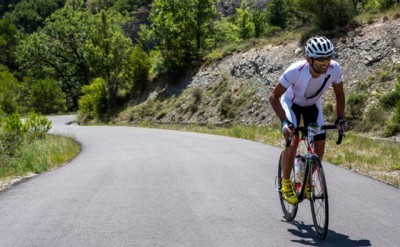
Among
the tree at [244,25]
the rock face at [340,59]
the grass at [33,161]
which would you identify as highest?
the tree at [244,25]

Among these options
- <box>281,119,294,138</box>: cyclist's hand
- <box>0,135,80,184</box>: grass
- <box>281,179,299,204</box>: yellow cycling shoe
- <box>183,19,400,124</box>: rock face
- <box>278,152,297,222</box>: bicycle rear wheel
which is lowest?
<box>0,135,80,184</box>: grass

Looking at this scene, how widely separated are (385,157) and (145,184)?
623 centimetres

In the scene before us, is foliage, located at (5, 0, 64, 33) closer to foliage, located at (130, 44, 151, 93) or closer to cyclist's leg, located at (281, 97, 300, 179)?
foliage, located at (130, 44, 151, 93)

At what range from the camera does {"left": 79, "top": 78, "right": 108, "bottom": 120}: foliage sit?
4792cm

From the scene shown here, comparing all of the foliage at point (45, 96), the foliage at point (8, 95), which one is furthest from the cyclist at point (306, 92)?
the foliage at point (45, 96)

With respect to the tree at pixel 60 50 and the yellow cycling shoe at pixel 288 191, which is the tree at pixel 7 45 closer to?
the tree at pixel 60 50

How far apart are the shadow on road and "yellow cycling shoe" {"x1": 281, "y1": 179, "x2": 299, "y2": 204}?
A: 362mm

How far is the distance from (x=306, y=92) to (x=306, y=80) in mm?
210

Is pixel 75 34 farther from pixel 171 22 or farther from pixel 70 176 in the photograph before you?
pixel 70 176

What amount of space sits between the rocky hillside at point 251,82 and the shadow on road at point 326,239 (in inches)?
684

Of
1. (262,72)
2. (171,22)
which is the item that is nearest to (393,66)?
(262,72)

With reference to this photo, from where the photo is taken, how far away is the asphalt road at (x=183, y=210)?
200 inches

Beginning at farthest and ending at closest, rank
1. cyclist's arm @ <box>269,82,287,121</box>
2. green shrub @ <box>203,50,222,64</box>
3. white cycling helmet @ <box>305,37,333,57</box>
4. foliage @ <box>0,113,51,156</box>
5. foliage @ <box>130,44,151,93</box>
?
foliage @ <box>130,44,151,93</box>, green shrub @ <box>203,50,222,64</box>, foliage @ <box>0,113,51,156</box>, cyclist's arm @ <box>269,82,287,121</box>, white cycling helmet @ <box>305,37,333,57</box>

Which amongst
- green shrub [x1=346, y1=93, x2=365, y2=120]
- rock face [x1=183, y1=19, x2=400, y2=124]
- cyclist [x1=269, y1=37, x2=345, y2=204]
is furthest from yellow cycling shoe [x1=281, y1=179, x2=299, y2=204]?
rock face [x1=183, y1=19, x2=400, y2=124]
